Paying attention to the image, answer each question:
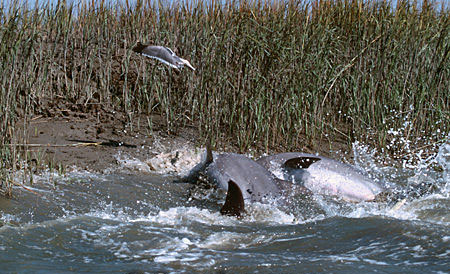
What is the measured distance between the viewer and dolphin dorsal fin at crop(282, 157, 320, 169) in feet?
20.9

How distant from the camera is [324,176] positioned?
6543 mm

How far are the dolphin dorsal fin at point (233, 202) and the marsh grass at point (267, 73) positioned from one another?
2.94 metres

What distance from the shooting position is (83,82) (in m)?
9.16

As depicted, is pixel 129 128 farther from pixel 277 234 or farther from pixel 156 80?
pixel 277 234

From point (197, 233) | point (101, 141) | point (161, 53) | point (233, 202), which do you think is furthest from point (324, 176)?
point (101, 141)

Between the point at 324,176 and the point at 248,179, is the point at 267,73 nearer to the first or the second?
the point at 324,176

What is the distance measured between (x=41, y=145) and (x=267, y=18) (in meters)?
3.95

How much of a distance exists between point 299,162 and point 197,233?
2.03 m

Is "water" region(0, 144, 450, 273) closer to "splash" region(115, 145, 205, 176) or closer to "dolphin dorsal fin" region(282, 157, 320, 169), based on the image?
"dolphin dorsal fin" region(282, 157, 320, 169)

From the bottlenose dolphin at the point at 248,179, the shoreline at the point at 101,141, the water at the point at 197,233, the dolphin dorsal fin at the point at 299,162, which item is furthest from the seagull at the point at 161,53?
the shoreline at the point at 101,141

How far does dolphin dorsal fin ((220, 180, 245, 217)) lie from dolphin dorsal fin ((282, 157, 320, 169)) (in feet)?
4.75

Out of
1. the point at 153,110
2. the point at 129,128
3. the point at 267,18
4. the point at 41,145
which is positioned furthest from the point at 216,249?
the point at 267,18

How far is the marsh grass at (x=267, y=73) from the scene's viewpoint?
27.3 feet

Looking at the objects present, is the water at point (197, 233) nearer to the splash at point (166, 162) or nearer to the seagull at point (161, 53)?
the splash at point (166, 162)
